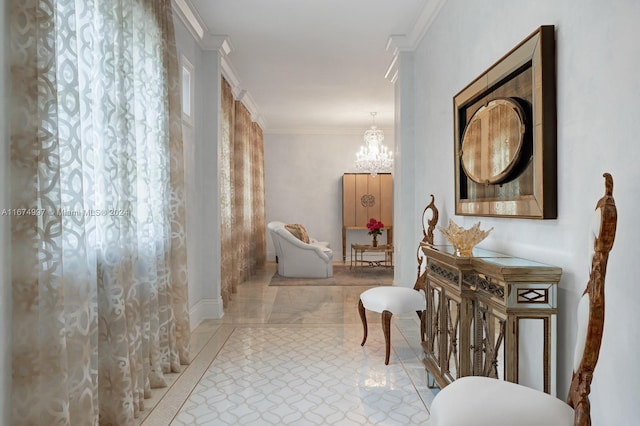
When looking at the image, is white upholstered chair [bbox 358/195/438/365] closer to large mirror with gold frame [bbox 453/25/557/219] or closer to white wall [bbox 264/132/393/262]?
large mirror with gold frame [bbox 453/25/557/219]

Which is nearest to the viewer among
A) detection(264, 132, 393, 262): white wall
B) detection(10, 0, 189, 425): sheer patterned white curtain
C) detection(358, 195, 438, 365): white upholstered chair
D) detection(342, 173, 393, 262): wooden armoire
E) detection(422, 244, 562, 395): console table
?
detection(10, 0, 189, 425): sheer patterned white curtain

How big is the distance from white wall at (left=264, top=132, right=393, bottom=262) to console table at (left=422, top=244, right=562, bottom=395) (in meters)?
7.17

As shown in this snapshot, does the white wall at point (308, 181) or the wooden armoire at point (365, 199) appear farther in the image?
the white wall at point (308, 181)

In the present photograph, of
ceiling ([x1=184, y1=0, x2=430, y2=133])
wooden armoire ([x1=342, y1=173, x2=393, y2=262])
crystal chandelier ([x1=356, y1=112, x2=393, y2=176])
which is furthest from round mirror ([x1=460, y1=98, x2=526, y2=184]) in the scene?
wooden armoire ([x1=342, y1=173, x2=393, y2=262])

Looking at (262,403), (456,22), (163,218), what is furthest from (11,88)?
(456,22)

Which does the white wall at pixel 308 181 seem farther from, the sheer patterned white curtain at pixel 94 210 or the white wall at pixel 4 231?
the white wall at pixel 4 231

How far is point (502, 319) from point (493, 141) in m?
1.17

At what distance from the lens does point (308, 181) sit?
9695mm

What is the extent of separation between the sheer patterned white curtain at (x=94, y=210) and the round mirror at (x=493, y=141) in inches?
82.9

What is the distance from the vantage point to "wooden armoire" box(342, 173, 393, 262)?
9.30 m

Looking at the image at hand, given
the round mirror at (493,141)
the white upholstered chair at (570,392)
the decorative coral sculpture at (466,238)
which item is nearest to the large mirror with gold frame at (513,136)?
the round mirror at (493,141)

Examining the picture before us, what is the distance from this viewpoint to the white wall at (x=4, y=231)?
161cm

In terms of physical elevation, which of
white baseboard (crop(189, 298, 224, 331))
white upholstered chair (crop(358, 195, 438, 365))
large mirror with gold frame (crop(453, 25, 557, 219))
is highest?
large mirror with gold frame (crop(453, 25, 557, 219))

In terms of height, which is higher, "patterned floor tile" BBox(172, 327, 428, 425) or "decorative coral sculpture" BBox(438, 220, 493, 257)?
"decorative coral sculpture" BBox(438, 220, 493, 257)
